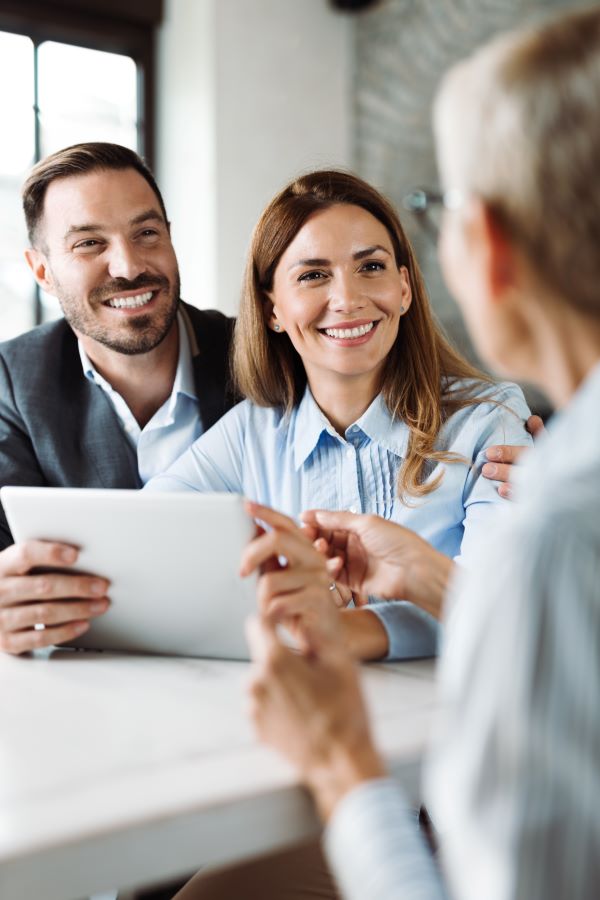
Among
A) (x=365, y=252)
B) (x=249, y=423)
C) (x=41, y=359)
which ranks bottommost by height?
(x=249, y=423)

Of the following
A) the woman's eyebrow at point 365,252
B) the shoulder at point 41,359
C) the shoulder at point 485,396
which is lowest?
the shoulder at point 485,396

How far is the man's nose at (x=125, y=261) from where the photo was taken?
2229 millimetres

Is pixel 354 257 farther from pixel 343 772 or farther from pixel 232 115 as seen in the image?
pixel 232 115

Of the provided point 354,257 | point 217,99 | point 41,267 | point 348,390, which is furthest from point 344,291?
point 217,99

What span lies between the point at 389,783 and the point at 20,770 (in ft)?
1.10

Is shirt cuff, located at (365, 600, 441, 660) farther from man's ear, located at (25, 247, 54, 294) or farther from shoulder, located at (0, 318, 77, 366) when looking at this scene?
man's ear, located at (25, 247, 54, 294)

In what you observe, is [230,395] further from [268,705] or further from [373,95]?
[373,95]

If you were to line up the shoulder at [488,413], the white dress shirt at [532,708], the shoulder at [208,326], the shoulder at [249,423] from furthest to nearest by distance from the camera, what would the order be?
the shoulder at [208,326]
the shoulder at [249,423]
the shoulder at [488,413]
the white dress shirt at [532,708]

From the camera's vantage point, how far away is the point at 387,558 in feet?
4.44

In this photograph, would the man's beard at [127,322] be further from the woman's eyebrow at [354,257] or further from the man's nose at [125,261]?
the woman's eyebrow at [354,257]

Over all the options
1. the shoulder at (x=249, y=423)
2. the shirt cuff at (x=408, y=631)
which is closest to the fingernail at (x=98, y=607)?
the shirt cuff at (x=408, y=631)

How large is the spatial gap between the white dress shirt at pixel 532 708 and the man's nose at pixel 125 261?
172 centimetres

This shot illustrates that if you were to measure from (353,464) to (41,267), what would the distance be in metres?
1.04

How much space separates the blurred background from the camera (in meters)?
4.17
